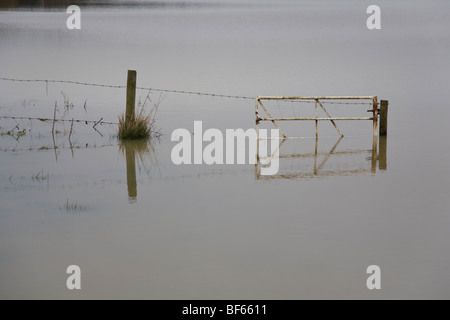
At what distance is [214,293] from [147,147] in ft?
39.1

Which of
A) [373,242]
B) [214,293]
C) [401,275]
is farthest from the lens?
[373,242]

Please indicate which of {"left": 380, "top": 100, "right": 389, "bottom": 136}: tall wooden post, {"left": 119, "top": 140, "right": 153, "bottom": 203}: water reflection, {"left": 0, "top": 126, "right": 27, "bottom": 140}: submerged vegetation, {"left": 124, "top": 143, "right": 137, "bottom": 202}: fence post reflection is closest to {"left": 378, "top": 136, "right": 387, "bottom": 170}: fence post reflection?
{"left": 380, "top": 100, "right": 389, "bottom": 136}: tall wooden post

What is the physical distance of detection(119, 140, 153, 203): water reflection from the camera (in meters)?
18.1

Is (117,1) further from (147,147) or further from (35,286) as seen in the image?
(35,286)

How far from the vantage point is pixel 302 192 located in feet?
56.5

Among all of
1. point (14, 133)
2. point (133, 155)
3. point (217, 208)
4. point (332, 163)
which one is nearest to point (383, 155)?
point (332, 163)

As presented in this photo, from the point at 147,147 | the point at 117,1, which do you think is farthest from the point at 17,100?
the point at 117,1

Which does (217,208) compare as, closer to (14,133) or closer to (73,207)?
(73,207)

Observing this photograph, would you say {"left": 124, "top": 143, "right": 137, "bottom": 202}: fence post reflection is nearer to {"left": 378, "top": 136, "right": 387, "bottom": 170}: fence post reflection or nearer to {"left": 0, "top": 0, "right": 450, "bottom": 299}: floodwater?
{"left": 0, "top": 0, "right": 450, "bottom": 299}: floodwater

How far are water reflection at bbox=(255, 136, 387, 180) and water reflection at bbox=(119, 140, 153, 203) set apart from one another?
2.66 metres


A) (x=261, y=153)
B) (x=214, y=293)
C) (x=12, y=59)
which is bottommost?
(x=214, y=293)

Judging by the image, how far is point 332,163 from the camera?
20.8 meters

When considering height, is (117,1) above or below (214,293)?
above

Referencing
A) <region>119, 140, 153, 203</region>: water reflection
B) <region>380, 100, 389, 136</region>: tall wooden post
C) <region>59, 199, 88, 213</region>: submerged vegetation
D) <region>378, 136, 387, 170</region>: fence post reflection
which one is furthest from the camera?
<region>380, 100, 389, 136</region>: tall wooden post
